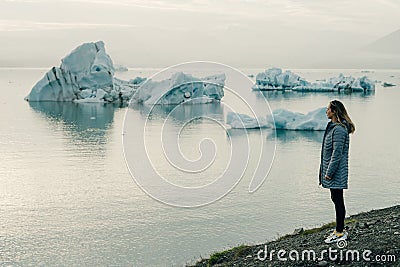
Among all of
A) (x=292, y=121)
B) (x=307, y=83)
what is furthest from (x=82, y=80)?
(x=307, y=83)

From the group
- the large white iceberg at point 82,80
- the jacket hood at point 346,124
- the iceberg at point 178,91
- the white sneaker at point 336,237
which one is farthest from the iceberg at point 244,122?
the jacket hood at point 346,124

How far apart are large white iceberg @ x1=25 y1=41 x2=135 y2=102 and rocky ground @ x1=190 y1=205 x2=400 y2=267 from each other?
3494 cm

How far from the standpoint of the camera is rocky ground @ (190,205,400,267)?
16.7ft

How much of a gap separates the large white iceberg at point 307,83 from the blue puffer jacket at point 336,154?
51807 mm

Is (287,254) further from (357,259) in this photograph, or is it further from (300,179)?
(300,179)

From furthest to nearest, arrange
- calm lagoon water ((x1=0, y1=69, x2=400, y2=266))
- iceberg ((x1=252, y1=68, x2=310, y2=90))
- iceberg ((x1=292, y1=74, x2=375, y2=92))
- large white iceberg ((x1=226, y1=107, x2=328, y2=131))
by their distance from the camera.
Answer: iceberg ((x1=252, y1=68, x2=310, y2=90)) < iceberg ((x1=292, y1=74, x2=375, y2=92)) < large white iceberg ((x1=226, y1=107, x2=328, y2=131)) < calm lagoon water ((x1=0, y1=69, x2=400, y2=266))

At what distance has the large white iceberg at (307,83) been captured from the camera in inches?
2226

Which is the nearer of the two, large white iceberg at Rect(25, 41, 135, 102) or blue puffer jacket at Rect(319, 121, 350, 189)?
blue puffer jacket at Rect(319, 121, 350, 189)

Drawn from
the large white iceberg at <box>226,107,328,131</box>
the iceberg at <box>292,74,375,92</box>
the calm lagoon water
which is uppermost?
the iceberg at <box>292,74,375,92</box>

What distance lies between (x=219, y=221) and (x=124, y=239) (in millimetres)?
2148

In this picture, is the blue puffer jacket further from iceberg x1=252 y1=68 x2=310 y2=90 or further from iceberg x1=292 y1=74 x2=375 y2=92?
iceberg x1=252 y1=68 x2=310 y2=90

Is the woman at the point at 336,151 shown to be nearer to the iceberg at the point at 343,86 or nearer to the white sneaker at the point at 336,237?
the white sneaker at the point at 336,237

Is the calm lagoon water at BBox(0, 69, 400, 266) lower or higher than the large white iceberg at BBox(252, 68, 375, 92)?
lower

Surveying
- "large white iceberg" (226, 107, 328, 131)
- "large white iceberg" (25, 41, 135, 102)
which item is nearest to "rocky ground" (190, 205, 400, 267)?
"large white iceberg" (226, 107, 328, 131)
